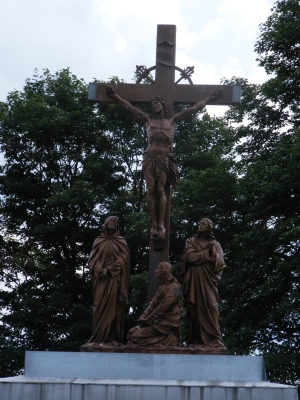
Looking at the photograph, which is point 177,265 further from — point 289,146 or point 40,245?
point 40,245

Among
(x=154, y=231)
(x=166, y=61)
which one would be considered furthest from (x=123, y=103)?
(x=154, y=231)

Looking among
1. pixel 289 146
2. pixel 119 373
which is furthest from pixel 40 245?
pixel 119 373

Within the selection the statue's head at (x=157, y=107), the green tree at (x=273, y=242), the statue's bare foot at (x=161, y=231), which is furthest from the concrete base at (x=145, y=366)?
the green tree at (x=273, y=242)

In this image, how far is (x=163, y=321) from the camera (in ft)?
33.8

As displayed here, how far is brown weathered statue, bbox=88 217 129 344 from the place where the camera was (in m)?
10.5

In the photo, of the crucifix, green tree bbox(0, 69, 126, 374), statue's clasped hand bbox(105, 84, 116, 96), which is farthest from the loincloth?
green tree bbox(0, 69, 126, 374)

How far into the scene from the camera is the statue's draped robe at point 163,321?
1025cm

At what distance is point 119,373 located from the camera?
31.6ft

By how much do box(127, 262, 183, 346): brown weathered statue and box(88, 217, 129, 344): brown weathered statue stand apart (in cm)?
32

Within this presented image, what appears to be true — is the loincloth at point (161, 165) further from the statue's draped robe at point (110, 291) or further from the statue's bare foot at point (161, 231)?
the statue's draped robe at point (110, 291)

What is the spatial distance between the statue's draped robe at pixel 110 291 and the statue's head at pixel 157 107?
1.99 meters

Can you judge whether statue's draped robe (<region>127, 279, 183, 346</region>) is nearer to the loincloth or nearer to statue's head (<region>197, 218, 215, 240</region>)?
statue's head (<region>197, 218, 215, 240</region>)

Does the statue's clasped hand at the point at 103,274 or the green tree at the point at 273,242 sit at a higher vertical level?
the green tree at the point at 273,242

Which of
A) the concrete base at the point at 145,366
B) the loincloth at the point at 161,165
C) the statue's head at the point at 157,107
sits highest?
the statue's head at the point at 157,107
